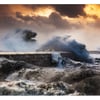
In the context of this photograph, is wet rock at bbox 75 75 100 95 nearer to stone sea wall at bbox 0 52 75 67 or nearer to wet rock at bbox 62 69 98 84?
wet rock at bbox 62 69 98 84

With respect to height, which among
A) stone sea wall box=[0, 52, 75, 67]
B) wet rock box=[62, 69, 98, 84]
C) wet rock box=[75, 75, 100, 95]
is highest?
stone sea wall box=[0, 52, 75, 67]

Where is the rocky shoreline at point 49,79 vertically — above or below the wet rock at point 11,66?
below

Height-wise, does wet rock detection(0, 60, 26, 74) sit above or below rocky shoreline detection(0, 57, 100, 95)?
above

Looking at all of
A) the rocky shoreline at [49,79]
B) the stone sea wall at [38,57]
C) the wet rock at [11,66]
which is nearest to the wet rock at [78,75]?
the rocky shoreline at [49,79]

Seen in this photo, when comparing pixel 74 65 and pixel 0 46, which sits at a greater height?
pixel 0 46

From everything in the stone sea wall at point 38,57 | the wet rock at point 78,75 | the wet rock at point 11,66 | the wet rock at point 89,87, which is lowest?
the wet rock at point 89,87

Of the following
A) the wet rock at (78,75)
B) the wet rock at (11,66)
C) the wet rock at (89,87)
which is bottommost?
the wet rock at (89,87)

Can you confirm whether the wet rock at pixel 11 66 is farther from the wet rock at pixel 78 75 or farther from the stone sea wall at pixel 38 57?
the wet rock at pixel 78 75

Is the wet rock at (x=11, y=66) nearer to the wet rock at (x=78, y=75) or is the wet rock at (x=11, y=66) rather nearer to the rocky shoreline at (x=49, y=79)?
the rocky shoreline at (x=49, y=79)

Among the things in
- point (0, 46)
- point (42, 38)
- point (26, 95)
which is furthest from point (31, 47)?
point (26, 95)

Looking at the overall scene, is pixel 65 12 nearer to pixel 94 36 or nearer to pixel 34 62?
pixel 94 36

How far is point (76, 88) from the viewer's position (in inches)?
73.9

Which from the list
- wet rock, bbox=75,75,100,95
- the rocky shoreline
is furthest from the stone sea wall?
wet rock, bbox=75,75,100,95

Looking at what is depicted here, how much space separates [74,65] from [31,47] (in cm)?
32
